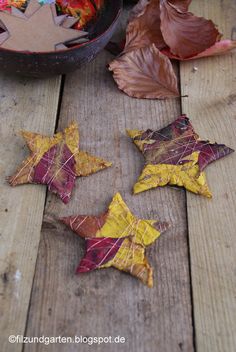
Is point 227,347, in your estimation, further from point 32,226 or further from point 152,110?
point 152,110

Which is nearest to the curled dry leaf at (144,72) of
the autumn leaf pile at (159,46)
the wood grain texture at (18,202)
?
the autumn leaf pile at (159,46)

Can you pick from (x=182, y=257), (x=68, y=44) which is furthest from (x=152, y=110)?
(x=182, y=257)

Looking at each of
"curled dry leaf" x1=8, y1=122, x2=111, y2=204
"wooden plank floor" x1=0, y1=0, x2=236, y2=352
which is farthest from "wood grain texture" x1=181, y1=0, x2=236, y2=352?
"curled dry leaf" x1=8, y1=122, x2=111, y2=204

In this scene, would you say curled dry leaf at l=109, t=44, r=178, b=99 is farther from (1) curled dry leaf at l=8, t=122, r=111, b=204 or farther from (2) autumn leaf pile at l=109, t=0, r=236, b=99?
(1) curled dry leaf at l=8, t=122, r=111, b=204

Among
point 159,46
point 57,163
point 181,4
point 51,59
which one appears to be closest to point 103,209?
point 57,163

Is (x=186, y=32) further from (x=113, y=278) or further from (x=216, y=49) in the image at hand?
(x=113, y=278)

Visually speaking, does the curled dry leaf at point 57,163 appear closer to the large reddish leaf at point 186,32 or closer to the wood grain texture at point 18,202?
the wood grain texture at point 18,202

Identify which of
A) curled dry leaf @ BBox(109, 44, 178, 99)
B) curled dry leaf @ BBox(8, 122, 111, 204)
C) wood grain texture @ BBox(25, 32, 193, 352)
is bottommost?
wood grain texture @ BBox(25, 32, 193, 352)
